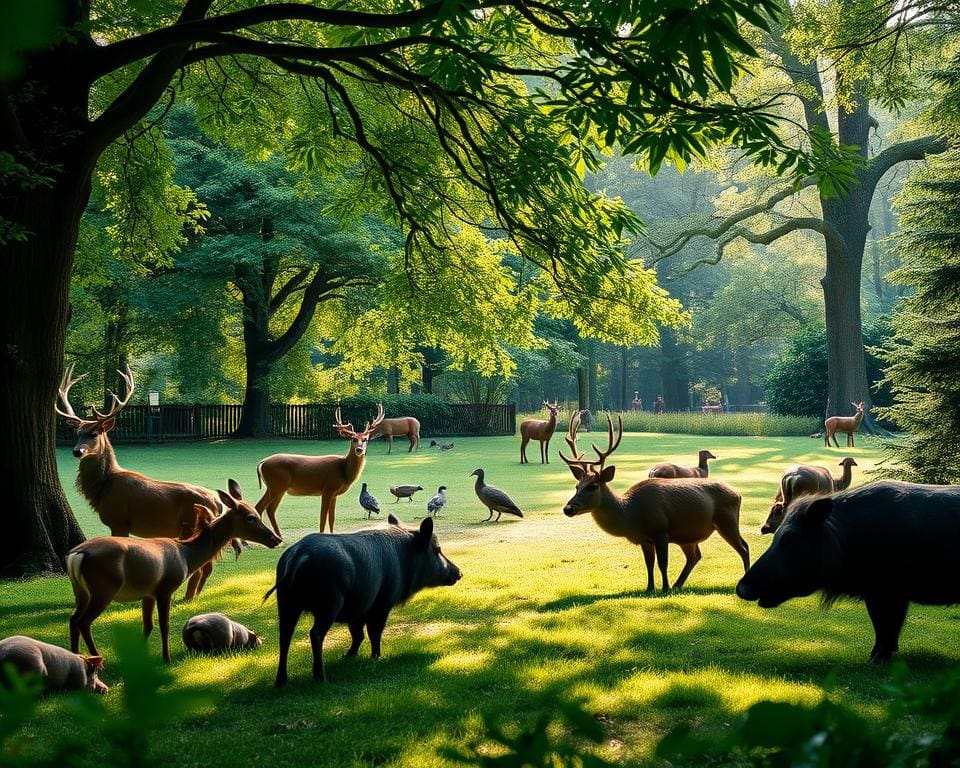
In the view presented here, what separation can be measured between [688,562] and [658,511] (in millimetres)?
991

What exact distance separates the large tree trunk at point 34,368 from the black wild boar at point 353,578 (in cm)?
546

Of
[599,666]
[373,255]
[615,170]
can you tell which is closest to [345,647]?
[599,666]

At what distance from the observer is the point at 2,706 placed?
1038mm

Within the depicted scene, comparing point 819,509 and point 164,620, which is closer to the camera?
point 819,509

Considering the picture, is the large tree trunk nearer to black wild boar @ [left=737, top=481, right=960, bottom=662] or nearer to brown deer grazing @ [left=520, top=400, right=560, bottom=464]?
black wild boar @ [left=737, top=481, right=960, bottom=662]

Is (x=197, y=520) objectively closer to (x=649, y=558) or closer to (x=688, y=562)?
(x=649, y=558)


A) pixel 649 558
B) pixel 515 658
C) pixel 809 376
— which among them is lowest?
pixel 515 658

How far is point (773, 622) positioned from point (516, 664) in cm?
265

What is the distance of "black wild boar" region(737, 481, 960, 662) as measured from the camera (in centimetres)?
632

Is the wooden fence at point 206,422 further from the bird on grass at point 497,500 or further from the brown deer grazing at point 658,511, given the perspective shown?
the brown deer grazing at point 658,511

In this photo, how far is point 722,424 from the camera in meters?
47.1

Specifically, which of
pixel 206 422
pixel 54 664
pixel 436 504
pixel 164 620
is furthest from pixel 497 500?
pixel 206 422

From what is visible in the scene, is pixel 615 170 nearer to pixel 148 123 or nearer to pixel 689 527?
pixel 148 123

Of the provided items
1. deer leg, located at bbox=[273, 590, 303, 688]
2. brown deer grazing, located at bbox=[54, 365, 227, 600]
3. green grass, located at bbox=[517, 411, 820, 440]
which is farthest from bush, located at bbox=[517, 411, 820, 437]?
deer leg, located at bbox=[273, 590, 303, 688]
